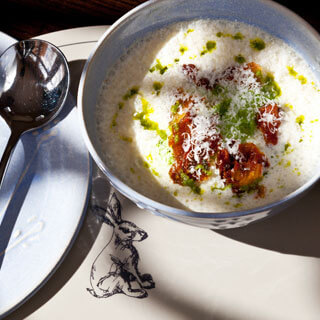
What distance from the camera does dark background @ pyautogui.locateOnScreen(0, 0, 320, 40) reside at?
1.42m

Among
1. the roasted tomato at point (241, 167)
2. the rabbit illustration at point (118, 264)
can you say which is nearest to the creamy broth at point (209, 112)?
the roasted tomato at point (241, 167)

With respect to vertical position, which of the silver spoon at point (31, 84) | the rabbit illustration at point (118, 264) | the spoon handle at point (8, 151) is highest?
the silver spoon at point (31, 84)

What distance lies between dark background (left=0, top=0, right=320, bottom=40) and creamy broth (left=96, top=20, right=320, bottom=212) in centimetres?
32

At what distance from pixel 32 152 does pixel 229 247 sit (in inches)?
20.8

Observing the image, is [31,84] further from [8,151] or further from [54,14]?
[54,14]

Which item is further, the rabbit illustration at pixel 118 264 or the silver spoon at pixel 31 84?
the silver spoon at pixel 31 84

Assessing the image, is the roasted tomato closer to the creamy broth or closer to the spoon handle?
the creamy broth

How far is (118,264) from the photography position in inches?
42.3

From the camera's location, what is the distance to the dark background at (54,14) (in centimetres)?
142

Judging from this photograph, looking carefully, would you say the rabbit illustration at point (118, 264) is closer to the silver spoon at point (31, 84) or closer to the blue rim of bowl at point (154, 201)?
the blue rim of bowl at point (154, 201)

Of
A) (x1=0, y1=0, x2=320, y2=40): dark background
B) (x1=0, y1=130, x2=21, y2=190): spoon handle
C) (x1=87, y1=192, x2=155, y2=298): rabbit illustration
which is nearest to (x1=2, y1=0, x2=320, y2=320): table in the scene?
(x1=87, y1=192, x2=155, y2=298): rabbit illustration

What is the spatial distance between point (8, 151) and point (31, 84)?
19cm

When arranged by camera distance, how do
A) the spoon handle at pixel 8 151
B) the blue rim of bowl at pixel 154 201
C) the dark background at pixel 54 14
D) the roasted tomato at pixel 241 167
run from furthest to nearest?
1. the dark background at pixel 54 14
2. the spoon handle at pixel 8 151
3. the roasted tomato at pixel 241 167
4. the blue rim of bowl at pixel 154 201

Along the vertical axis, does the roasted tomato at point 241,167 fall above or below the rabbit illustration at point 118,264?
above
